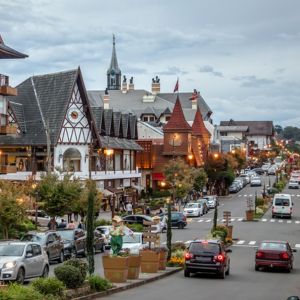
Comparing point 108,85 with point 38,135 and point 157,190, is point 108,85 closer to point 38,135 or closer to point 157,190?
point 157,190

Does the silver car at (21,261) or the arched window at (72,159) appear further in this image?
the arched window at (72,159)

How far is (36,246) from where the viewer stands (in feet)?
86.2

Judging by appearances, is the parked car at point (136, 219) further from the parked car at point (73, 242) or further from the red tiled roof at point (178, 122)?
the red tiled roof at point (178, 122)

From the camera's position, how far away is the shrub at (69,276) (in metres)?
20.8

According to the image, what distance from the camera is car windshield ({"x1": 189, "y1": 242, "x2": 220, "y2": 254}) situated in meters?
29.8

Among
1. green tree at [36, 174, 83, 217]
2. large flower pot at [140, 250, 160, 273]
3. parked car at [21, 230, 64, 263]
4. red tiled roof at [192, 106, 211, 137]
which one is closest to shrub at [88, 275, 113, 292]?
large flower pot at [140, 250, 160, 273]

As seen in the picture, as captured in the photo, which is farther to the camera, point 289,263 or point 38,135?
point 38,135

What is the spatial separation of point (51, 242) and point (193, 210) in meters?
40.7

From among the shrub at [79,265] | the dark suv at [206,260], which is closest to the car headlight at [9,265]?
the shrub at [79,265]

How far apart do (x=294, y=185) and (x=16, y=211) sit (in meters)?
84.1

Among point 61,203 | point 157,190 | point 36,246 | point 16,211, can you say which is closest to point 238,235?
point 61,203

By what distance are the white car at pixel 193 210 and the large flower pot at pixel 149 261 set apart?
141 ft

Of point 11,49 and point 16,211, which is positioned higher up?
point 11,49

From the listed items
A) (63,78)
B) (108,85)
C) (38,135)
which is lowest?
(38,135)
